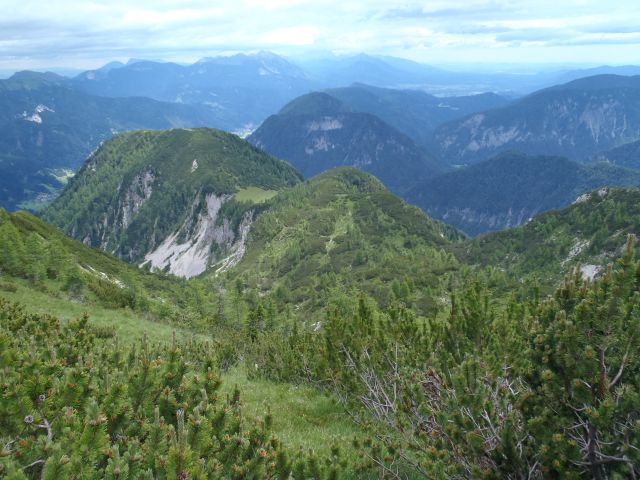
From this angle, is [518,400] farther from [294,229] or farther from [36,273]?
[294,229]

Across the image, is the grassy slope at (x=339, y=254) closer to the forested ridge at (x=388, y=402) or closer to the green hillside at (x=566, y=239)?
the green hillside at (x=566, y=239)

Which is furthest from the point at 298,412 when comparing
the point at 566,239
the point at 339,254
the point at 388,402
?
the point at 339,254

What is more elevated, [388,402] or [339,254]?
[388,402]

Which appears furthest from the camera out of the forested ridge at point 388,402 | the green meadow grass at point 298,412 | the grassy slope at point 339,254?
the grassy slope at point 339,254

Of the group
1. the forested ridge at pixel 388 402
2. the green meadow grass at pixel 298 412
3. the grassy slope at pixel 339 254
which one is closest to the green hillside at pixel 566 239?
the grassy slope at pixel 339 254

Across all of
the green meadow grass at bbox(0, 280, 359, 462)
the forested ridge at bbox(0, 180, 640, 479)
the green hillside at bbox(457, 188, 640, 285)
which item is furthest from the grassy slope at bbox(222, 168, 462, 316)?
the forested ridge at bbox(0, 180, 640, 479)

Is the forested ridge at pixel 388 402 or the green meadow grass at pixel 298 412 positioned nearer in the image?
the forested ridge at pixel 388 402

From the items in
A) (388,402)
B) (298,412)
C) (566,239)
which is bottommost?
(566,239)

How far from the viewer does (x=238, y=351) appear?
25.3 meters

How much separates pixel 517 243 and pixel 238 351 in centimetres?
14526

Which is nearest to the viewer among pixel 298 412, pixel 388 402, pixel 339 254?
pixel 388 402

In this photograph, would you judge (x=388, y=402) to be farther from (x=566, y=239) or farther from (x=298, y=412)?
(x=566, y=239)

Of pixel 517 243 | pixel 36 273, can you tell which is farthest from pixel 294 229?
pixel 36 273

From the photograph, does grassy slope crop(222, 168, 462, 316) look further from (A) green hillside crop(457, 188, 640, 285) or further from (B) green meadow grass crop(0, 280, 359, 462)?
(B) green meadow grass crop(0, 280, 359, 462)
